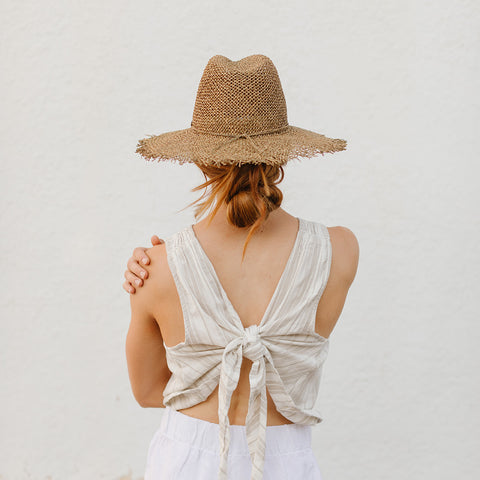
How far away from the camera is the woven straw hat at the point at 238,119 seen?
1219mm

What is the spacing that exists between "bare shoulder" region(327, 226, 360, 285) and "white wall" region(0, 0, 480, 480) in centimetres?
129

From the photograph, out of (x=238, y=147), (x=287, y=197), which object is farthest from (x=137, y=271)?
(x=287, y=197)

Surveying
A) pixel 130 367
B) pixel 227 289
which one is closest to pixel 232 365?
pixel 227 289

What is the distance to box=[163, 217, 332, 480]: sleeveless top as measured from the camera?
122 cm

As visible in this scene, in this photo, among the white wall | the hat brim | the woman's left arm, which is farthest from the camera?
the white wall

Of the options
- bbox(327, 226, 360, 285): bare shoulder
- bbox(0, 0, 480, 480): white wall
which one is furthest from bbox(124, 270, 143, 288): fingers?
bbox(0, 0, 480, 480): white wall

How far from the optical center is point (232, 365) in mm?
1252

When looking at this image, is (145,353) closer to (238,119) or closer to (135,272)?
(135,272)

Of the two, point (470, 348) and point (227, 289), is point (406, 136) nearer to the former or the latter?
point (470, 348)

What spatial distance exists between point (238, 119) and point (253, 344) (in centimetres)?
39

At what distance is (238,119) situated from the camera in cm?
124

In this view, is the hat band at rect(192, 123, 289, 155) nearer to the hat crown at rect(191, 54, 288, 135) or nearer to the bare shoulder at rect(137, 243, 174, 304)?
the hat crown at rect(191, 54, 288, 135)

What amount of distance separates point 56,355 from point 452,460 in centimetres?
160

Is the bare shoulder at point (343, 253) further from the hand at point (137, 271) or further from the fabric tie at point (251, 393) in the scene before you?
the hand at point (137, 271)
